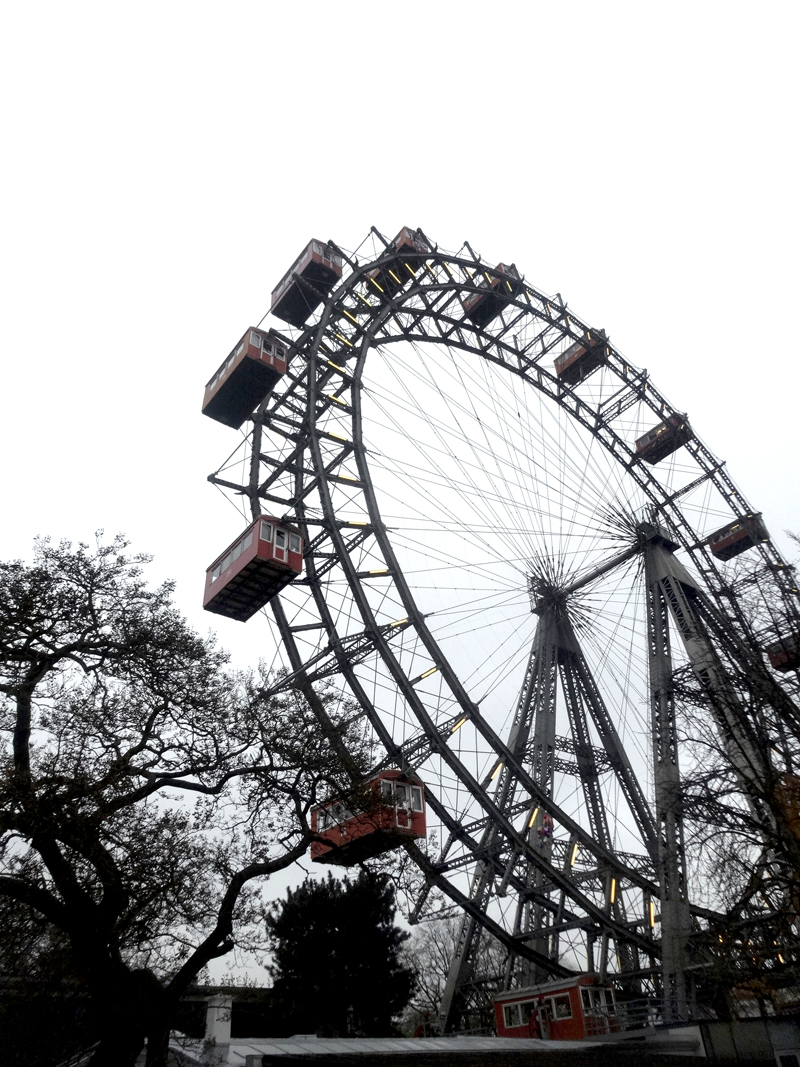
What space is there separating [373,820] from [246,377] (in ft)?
46.9

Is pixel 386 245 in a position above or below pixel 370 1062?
above

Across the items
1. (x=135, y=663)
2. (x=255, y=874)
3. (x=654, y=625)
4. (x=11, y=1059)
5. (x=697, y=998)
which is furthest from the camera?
(x=654, y=625)

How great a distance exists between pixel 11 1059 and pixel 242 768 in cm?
1033

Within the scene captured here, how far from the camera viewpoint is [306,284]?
2647 cm

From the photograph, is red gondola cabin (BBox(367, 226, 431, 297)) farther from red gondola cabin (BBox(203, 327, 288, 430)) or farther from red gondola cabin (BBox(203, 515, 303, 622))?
red gondola cabin (BBox(203, 515, 303, 622))

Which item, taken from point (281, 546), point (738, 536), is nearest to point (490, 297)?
point (738, 536)

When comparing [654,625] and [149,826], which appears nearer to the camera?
[149,826]

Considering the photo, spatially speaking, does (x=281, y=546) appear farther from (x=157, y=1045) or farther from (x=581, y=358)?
(x=581, y=358)

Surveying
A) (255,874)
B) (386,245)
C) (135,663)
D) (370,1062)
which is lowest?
(370,1062)

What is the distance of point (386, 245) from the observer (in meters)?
28.2

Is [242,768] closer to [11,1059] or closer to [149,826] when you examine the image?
[149,826]

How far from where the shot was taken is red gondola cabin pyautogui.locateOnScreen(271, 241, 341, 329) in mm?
26609

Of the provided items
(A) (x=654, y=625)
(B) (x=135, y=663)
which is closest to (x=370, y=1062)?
(B) (x=135, y=663)

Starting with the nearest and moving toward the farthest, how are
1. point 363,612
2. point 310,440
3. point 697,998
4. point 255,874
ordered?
1. point 255,874
2. point 697,998
3. point 363,612
4. point 310,440
